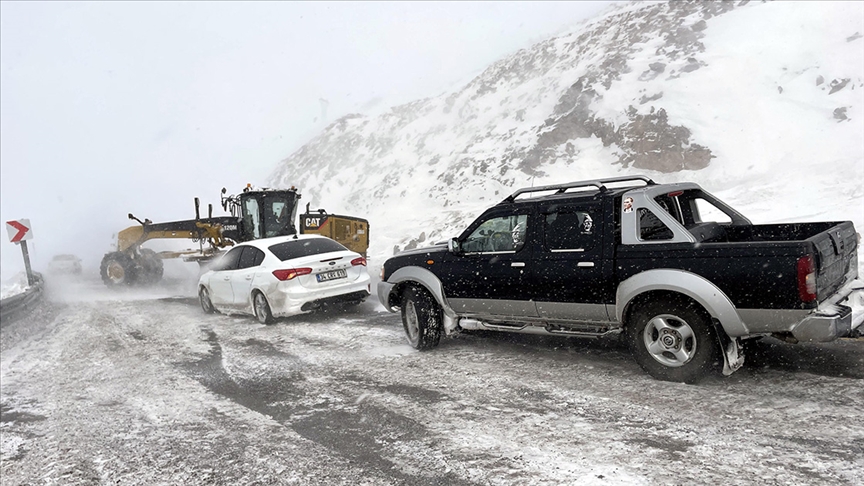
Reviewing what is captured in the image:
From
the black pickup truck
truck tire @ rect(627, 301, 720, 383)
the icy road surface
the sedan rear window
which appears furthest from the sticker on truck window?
the sedan rear window

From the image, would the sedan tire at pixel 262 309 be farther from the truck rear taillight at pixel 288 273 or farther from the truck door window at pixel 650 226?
the truck door window at pixel 650 226

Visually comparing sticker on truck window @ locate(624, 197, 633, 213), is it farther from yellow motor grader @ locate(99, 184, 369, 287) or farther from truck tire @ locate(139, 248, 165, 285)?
truck tire @ locate(139, 248, 165, 285)

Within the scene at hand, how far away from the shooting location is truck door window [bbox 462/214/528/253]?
6207 mm

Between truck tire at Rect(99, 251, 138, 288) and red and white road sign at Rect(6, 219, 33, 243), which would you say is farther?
truck tire at Rect(99, 251, 138, 288)

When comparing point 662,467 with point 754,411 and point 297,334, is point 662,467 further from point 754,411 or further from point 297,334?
point 297,334

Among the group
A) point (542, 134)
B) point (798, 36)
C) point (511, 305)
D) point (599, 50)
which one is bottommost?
point (511, 305)

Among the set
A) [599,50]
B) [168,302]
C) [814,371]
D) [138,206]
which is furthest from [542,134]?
[138,206]

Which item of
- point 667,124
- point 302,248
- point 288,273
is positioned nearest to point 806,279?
point 288,273

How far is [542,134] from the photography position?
33.7 m

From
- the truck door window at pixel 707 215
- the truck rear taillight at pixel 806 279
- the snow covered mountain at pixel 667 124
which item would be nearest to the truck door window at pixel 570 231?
the truck door window at pixel 707 215

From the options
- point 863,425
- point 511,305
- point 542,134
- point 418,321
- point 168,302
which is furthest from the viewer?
point 542,134

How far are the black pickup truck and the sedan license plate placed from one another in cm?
311

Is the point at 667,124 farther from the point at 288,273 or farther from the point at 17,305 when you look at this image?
the point at 17,305

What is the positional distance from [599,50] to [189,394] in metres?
40.7
